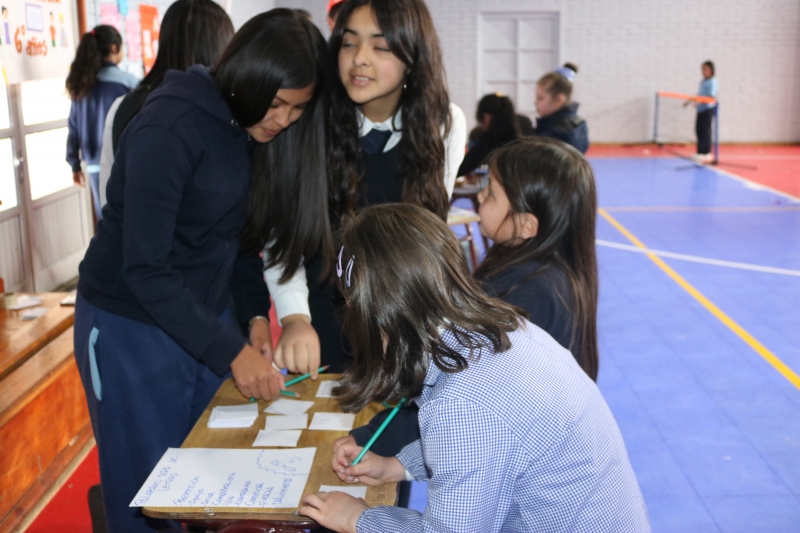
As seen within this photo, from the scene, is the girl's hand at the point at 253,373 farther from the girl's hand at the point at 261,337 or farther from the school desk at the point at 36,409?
the school desk at the point at 36,409

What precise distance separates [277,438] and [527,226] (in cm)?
71

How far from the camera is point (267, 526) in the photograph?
1.16 m

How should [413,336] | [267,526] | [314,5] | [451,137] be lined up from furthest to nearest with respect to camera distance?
[314,5]
[451,137]
[267,526]
[413,336]

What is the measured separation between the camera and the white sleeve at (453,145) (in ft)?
5.81

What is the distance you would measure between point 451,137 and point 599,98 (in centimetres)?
1047

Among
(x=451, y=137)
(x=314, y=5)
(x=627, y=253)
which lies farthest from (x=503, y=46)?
(x=451, y=137)

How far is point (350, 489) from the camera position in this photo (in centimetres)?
121

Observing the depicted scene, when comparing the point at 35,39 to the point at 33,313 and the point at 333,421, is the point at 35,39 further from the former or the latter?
the point at 333,421

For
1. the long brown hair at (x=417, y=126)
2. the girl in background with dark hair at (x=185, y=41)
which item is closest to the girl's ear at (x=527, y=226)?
the long brown hair at (x=417, y=126)

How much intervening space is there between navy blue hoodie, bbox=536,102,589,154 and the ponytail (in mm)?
2834

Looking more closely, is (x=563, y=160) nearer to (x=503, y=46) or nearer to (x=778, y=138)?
(x=503, y=46)

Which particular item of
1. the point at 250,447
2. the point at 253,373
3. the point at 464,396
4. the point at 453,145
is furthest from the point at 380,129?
the point at 464,396

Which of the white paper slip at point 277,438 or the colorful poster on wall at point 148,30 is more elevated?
the colorful poster on wall at point 148,30

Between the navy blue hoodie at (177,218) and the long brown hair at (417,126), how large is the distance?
0.26 m
